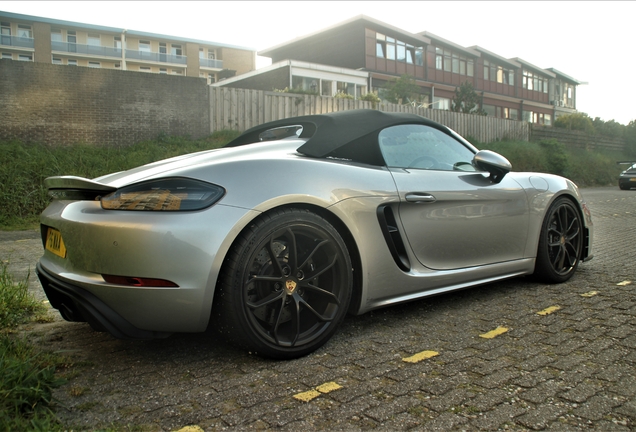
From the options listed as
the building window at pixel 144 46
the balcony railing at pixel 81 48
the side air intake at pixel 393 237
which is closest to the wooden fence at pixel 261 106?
the side air intake at pixel 393 237

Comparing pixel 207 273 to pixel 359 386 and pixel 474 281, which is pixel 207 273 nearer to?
pixel 359 386

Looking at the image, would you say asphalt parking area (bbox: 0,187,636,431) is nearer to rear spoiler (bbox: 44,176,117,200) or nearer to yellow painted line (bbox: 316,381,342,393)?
yellow painted line (bbox: 316,381,342,393)

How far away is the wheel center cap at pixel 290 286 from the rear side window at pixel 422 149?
1040mm

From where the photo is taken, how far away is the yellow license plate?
254cm

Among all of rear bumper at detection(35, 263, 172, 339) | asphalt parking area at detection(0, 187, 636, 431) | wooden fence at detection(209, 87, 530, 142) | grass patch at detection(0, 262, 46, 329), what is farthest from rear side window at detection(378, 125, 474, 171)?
wooden fence at detection(209, 87, 530, 142)

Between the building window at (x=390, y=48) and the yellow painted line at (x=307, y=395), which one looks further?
the building window at (x=390, y=48)

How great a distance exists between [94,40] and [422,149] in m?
60.7

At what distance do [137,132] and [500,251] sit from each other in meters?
11.1

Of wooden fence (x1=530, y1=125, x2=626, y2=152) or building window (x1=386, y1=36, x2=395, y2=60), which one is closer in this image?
wooden fence (x1=530, y1=125, x2=626, y2=152)

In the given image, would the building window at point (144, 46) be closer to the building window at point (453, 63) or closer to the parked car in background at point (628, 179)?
the building window at point (453, 63)

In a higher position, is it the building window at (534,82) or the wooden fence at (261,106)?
the building window at (534,82)

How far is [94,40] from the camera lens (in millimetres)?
56125

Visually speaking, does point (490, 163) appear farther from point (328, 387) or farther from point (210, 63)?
point (210, 63)

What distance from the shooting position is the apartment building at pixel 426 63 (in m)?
34.8
